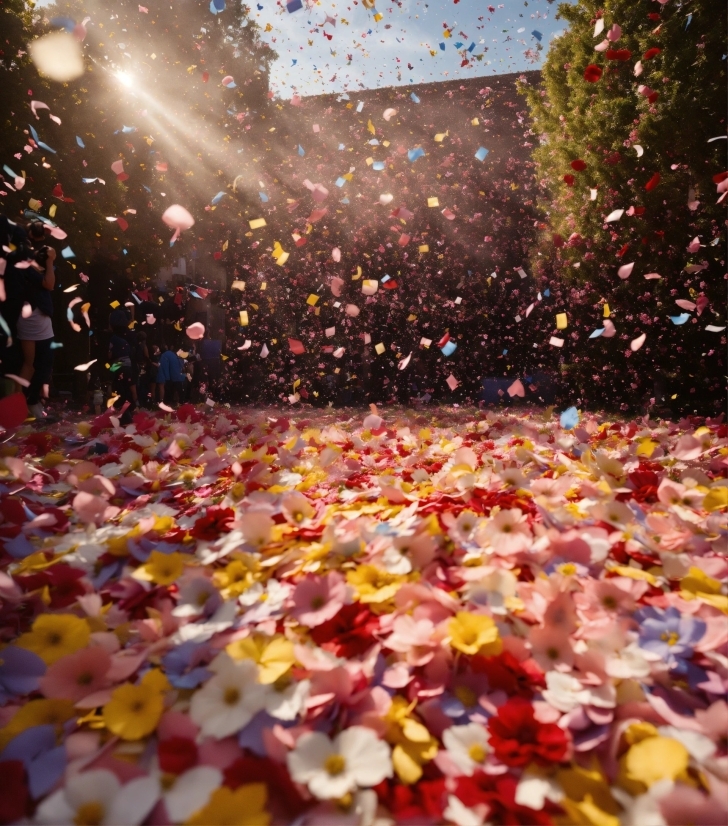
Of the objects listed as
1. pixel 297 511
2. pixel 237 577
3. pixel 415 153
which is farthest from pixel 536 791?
pixel 415 153

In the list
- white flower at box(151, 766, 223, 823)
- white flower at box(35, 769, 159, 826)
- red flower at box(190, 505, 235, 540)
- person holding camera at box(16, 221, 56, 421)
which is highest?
person holding camera at box(16, 221, 56, 421)

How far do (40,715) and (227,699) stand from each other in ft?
1.08

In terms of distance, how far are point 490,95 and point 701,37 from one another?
11233 mm

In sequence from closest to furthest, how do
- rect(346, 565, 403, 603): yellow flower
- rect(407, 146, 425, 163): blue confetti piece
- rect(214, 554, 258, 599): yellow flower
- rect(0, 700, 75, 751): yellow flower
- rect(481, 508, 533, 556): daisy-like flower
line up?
rect(0, 700, 75, 751): yellow flower < rect(346, 565, 403, 603): yellow flower < rect(214, 554, 258, 599): yellow flower < rect(481, 508, 533, 556): daisy-like flower < rect(407, 146, 425, 163): blue confetti piece

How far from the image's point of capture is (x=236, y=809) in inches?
31.0

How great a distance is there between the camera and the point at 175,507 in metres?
2.40

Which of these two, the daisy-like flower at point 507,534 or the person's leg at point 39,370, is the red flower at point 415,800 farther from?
the person's leg at point 39,370

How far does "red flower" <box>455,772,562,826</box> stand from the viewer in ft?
2.61

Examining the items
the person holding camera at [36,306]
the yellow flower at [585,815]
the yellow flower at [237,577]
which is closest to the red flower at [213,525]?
the yellow flower at [237,577]

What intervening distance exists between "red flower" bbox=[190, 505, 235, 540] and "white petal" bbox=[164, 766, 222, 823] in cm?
104

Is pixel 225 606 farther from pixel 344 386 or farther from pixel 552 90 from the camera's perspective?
pixel 344 386

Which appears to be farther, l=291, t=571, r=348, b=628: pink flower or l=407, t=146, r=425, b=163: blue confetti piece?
l=407, t=146, r=425, b=163: blue confetti piece

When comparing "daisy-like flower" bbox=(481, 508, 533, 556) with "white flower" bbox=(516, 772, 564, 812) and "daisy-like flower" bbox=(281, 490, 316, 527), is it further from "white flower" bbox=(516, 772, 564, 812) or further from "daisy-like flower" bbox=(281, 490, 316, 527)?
"white flower" bbox=(516, 772, 564, 812)

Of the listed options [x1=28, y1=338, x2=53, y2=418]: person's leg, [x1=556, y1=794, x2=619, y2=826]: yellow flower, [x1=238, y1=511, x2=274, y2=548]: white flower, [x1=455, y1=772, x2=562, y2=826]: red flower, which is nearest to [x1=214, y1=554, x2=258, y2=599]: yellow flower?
[x1=238, y1=511, x2=274, y2=548]: white flower
